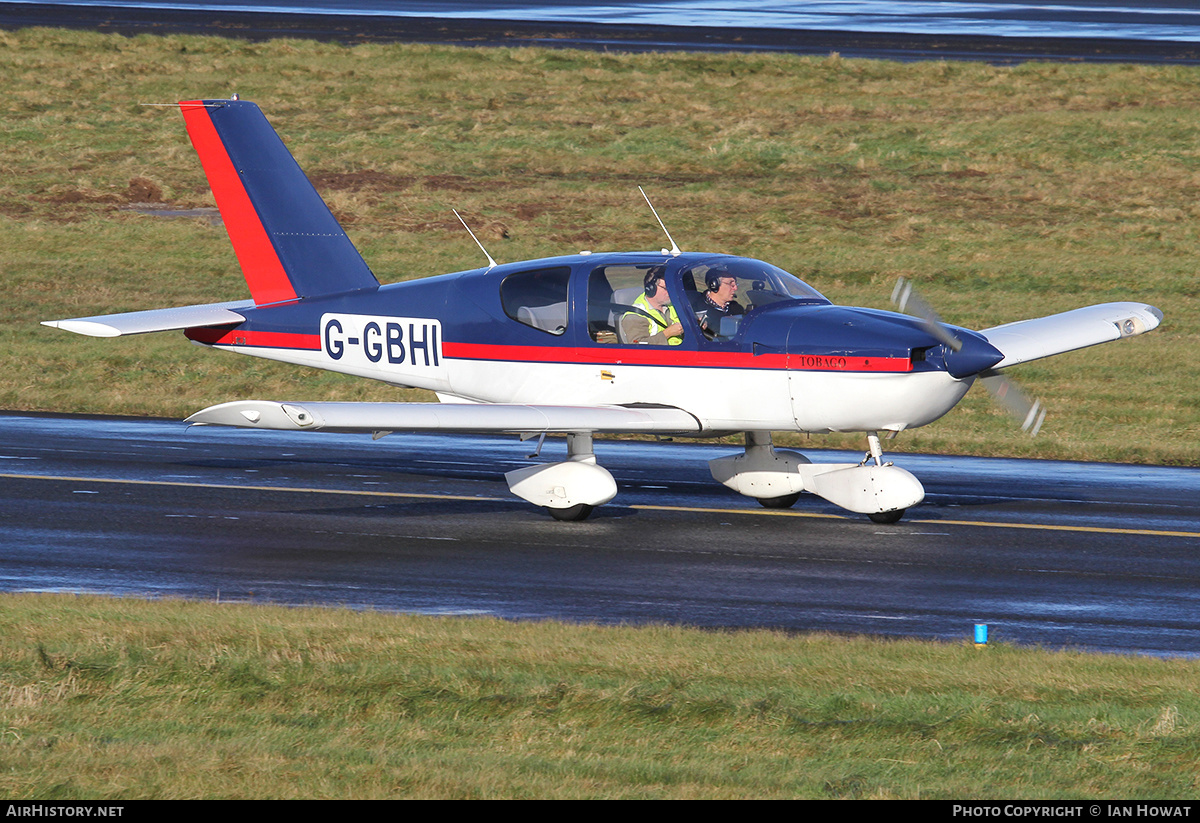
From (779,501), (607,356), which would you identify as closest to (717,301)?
(607,356)

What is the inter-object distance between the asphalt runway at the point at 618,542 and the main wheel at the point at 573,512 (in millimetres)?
79

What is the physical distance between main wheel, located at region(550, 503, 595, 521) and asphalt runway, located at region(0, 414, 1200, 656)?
79 millimetres

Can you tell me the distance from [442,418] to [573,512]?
1784mm

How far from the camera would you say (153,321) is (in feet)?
53.2

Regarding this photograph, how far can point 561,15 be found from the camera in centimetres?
6894

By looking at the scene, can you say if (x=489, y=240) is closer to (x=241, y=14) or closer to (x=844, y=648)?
(x=844, y=648)

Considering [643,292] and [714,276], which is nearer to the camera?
[714,276]

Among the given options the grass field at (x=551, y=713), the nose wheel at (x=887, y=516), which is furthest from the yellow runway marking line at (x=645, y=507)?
the grass field at (x=551, y=713)

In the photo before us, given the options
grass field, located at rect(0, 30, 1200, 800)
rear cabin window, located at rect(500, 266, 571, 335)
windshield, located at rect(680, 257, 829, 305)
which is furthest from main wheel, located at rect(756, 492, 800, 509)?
grass field, located at rect(0, 30, 1200, 800)

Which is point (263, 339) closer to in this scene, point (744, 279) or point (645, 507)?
point (645, 507)

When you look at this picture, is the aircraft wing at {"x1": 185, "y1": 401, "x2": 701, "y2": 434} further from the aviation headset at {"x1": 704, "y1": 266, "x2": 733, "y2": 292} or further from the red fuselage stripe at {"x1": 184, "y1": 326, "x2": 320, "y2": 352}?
the red fuselage stripe at {"x1": 184, "y1": 326, "x2": 320, "y2": 352}

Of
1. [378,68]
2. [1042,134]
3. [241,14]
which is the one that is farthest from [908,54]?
[241,14]

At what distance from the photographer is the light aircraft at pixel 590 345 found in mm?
13938

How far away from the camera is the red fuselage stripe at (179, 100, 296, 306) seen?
56.4ft
